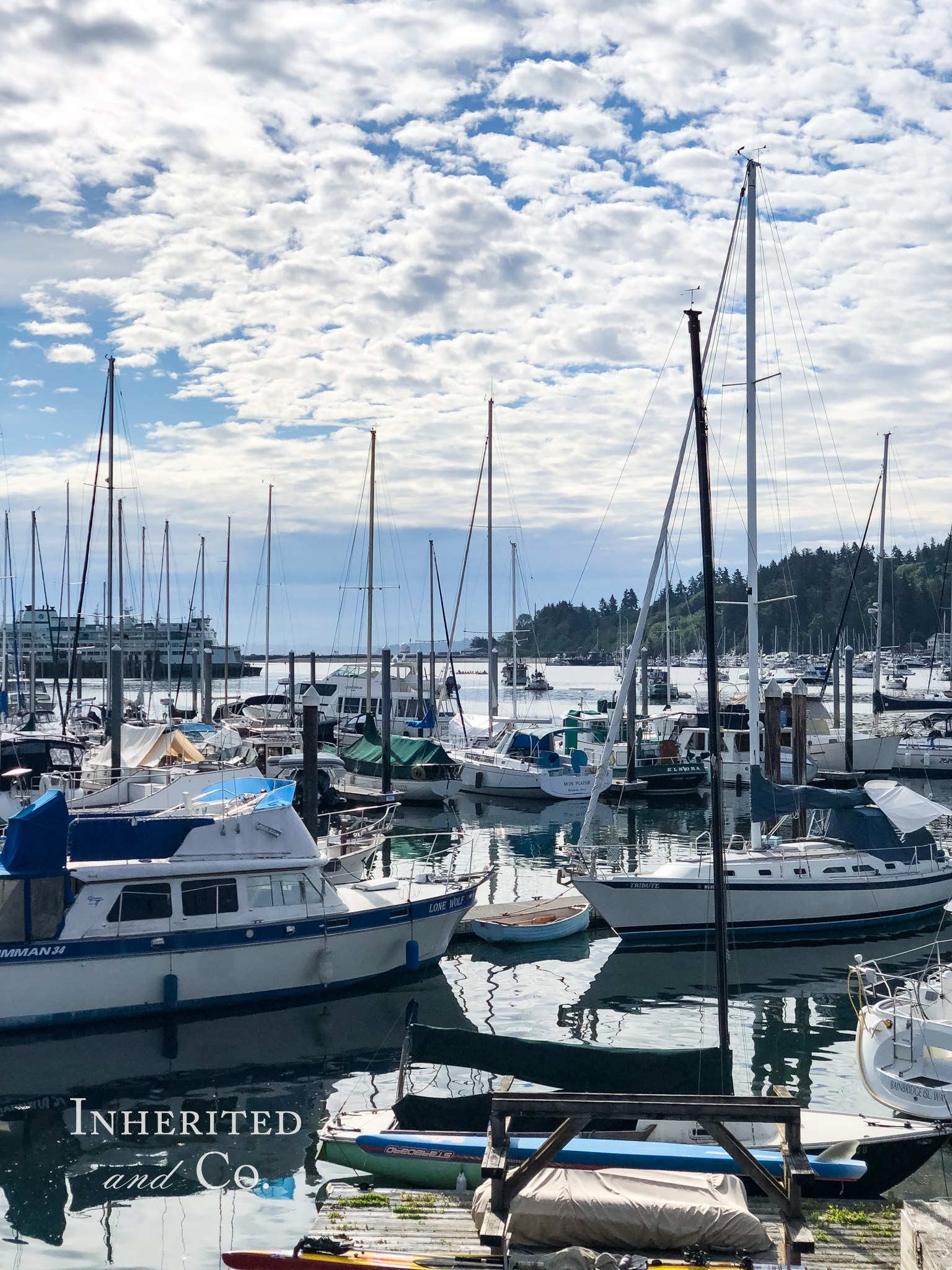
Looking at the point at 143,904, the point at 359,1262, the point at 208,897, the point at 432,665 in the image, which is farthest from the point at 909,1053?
the point at 432,665

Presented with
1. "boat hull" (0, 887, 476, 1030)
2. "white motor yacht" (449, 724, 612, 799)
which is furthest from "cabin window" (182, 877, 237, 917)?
"white motor yacht" (449, 724, 612, 799)

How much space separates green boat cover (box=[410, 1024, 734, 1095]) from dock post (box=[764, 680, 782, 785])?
23304 mm

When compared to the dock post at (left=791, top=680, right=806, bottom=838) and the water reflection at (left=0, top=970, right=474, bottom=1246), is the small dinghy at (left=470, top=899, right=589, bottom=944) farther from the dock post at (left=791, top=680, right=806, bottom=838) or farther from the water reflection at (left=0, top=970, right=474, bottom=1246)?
the dock post at (left=791, top=680, right=806, bottom=838)

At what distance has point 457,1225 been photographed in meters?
9.34

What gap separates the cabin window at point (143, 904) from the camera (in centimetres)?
1705

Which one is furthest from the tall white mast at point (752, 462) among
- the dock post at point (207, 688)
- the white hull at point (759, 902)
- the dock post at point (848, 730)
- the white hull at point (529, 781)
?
the dock post at point (207, 688)

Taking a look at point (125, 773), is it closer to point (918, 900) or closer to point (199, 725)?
point (199, 725)

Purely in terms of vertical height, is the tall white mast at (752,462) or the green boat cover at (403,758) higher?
the tall white mast at (752,462)

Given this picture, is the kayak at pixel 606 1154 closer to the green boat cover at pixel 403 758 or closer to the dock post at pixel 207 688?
the green boat cover at pixel 403 758

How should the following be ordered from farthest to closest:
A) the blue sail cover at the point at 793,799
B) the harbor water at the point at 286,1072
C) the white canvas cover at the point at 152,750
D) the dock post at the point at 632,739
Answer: the dock post at the point at 632,739, the white canvas cover at the point at 152,750, the blue sail cover at the point at 793,799, the harbor water at the point at 286,1072

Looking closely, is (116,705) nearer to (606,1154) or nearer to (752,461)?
(752,461)

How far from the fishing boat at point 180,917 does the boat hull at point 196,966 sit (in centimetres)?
2

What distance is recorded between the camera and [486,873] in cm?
2119

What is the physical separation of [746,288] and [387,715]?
21.1 meters
